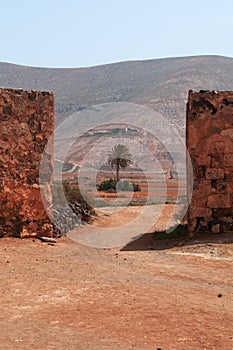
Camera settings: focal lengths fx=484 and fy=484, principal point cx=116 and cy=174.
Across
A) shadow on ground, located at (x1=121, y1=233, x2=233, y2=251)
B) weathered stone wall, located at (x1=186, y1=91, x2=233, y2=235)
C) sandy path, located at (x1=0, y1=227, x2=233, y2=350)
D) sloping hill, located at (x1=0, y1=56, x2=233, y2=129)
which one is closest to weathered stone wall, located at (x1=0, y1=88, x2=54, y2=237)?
sandy path, located at (x1=0, y1=227, x2=233, y2=350)

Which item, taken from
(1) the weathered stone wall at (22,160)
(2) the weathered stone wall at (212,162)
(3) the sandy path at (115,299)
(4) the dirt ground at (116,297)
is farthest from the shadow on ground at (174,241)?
(1) the weathered stone wall at (22,160)

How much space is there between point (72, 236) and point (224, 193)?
369 centimetres

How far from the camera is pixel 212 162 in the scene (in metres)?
10.3

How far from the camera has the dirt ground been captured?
441cm

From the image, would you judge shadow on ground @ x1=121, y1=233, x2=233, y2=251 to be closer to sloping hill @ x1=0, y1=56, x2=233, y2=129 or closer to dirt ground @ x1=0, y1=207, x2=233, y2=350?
dirt ground @ x1=0, y1=207, x2=233, y2=350

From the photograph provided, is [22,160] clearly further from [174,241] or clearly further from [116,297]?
[116,297]

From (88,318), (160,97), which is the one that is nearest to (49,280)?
(88,318)

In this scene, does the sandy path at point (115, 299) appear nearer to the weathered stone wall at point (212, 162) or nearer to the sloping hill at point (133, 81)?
the weathered stone wall at point (212, 162)

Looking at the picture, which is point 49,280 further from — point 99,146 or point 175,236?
point 99,146

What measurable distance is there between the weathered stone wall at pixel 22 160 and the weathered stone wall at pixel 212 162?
3.09 m

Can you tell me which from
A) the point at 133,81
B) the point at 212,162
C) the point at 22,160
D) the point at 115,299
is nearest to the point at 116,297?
the point at 115,299

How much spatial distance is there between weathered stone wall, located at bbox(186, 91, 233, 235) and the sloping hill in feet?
169

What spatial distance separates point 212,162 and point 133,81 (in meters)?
79.2

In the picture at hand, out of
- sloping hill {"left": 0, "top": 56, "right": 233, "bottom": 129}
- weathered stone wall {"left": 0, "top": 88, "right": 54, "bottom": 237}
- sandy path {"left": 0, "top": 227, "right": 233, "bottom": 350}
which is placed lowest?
sandy path {"left": 0, "top": 227, "right": 233, "bottom": 350}
